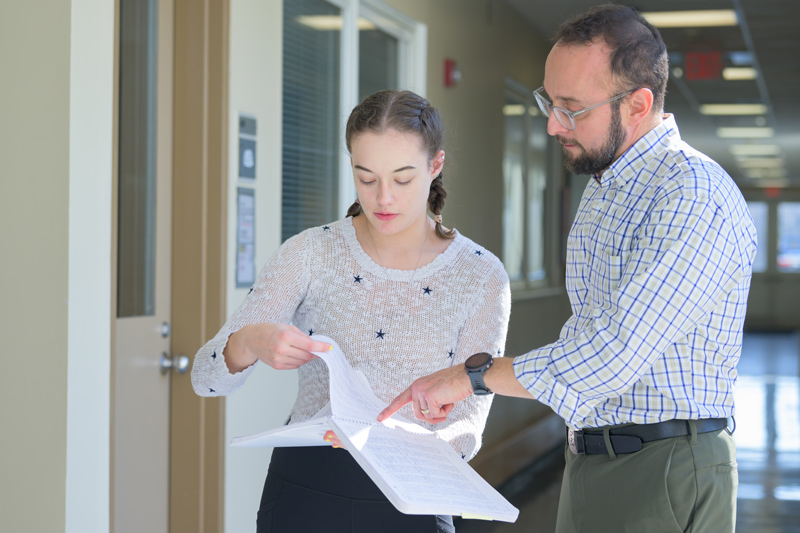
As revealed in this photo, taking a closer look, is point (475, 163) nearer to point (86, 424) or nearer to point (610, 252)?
point (86, 424)

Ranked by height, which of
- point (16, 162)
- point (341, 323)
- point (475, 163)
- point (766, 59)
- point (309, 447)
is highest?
point (766, 59)

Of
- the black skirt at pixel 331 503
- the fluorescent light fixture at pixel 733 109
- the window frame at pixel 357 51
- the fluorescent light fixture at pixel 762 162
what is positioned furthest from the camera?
the fluorescent light fixture at pixel 762 162

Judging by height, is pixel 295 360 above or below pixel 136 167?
below

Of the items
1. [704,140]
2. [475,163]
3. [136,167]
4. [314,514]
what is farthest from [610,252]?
[704,140]

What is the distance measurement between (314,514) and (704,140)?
45.3 ft

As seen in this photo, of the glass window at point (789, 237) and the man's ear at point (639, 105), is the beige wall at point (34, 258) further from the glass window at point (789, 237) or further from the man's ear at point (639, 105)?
the glass window at point (789, 237)

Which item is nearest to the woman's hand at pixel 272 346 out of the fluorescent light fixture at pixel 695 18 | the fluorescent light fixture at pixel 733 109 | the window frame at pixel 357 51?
the window frame at pixel 357 51

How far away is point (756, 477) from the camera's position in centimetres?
584

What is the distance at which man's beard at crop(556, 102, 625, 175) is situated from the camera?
60.7 inches

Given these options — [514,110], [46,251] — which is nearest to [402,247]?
[46,251]

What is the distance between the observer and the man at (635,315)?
1328mm

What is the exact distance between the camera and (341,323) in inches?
62.9

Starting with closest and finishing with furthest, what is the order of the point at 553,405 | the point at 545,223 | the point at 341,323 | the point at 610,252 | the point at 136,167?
1. the point at 553,405
2. the point at 610,252
3. the point at 341,323
4. the point at 136,167
5. the point at 545,223

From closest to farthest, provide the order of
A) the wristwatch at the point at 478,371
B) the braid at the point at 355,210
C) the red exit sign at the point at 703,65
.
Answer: the wristwatch at the point at 478,371 < the braid at the point at 355,210 < the red exit sign at the point at 703,65
